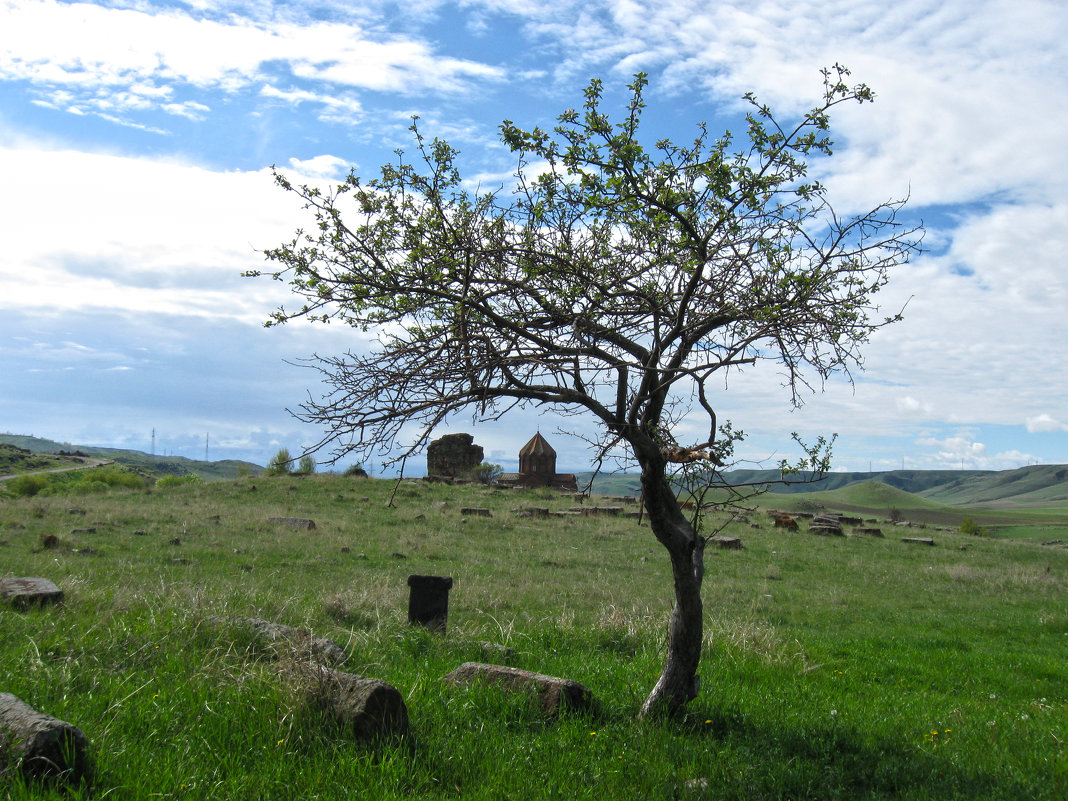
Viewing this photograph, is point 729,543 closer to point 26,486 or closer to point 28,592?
point 28,592

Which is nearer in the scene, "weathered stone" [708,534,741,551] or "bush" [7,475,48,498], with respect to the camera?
"weathered stone" [708,534,741,551]

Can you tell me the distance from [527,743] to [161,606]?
4719 millimetres

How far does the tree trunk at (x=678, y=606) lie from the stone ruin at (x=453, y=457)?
153 feet

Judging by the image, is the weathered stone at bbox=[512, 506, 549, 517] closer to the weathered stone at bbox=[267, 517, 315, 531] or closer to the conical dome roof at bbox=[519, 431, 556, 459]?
the weathered stone at bbox=[267, 517, 315, 531]

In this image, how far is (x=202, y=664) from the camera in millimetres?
5840

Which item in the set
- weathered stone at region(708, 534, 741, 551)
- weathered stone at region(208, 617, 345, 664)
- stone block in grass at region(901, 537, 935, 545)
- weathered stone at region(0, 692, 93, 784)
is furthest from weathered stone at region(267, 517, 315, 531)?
stone block in grass at region(901, 537, 935, 545)

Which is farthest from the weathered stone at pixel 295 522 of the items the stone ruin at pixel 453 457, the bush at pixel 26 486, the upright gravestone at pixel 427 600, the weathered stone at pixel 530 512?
the bush at pixel 26 486

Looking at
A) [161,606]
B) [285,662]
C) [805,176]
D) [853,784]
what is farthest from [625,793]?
[161,606]

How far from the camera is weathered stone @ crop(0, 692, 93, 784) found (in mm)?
3752

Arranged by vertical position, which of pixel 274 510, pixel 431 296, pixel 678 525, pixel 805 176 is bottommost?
pixel 274 510

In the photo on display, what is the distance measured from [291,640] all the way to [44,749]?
225 centimetres

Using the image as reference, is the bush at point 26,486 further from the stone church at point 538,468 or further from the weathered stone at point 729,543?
the weathered stone at point 729,543

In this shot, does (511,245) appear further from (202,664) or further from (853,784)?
(853,784)

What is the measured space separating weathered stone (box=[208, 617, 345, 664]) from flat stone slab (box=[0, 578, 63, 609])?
264 centimetres
